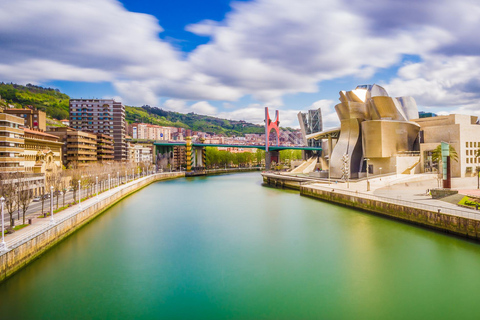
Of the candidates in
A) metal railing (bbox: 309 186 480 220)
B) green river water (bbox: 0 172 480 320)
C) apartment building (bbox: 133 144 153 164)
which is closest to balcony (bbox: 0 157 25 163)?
green river water (bbox: 0 172 480 320)

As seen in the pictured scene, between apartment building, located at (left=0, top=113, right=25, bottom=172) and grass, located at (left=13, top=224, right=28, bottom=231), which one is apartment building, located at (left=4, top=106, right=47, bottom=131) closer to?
apartment building, located at (left=0, top=113, right=25, bottom=172)

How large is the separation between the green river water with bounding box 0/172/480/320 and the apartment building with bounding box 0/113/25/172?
36.5 ft

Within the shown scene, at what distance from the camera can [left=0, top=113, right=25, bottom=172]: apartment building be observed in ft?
77.9

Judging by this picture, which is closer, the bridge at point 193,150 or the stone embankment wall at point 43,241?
the stone embankment wall at point 43,241

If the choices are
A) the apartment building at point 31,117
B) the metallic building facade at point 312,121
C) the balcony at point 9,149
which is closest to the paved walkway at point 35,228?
the balcony at point 9,149

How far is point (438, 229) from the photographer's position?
15219mm

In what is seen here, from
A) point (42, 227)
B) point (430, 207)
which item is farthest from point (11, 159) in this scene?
point (430, 207)

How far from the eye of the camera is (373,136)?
3241cm

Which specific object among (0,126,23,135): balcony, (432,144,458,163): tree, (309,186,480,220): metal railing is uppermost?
(0,126,23,135): balcony

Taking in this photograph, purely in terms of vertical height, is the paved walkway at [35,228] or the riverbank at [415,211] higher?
the paved walkway at [35,228]

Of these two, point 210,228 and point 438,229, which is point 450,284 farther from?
point 210,228

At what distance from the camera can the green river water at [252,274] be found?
8328mm

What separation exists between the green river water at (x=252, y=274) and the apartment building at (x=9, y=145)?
11.1 meters

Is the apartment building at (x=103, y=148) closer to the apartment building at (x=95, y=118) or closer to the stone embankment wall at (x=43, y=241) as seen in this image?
the apartment building at (x=95, y=118)
